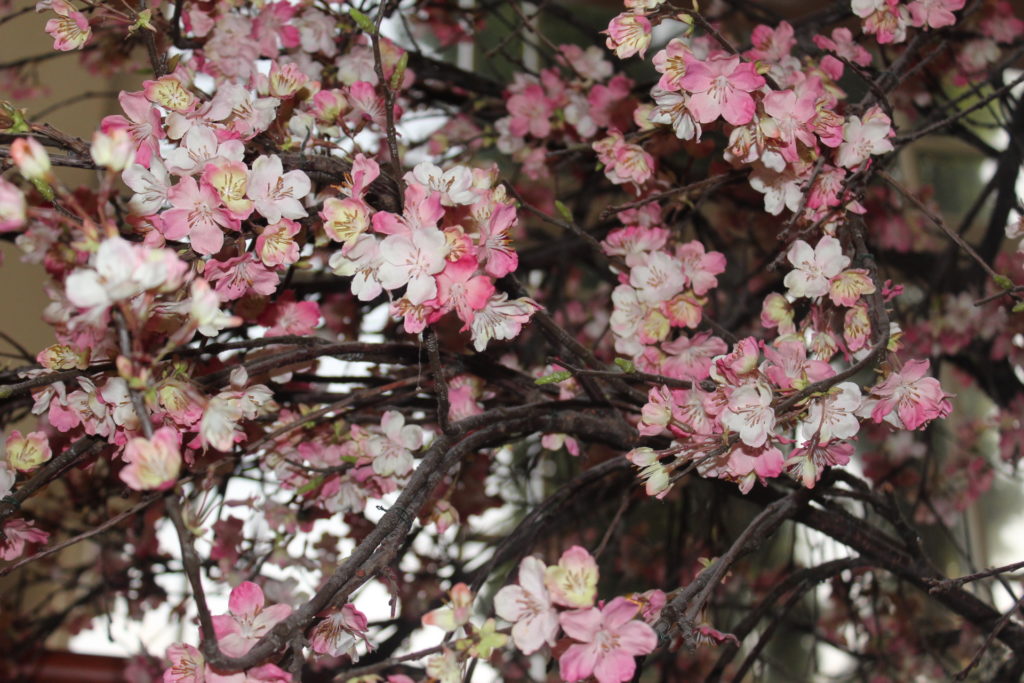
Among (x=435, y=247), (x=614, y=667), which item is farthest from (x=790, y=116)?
(x=614, y=667)

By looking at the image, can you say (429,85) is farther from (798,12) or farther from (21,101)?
(798,12)

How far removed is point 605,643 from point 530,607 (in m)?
0.04

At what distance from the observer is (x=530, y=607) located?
18.2 inches

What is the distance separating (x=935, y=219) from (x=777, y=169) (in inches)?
4.2

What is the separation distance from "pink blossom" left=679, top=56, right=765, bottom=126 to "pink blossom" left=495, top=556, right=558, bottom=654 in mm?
310

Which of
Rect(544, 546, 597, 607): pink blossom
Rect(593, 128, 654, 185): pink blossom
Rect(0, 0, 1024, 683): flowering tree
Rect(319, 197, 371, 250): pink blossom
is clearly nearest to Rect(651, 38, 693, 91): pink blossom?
Rect(0, 0, 1024, 683): flowering tree

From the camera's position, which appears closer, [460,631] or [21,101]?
Result: [460,631]

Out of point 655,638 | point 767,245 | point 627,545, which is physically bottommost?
point 655,638

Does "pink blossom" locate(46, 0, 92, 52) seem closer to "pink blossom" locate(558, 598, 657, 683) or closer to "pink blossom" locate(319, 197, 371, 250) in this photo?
"pink blossom" locate(319, 197, 371, 250)

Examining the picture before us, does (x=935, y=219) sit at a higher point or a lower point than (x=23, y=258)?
lower

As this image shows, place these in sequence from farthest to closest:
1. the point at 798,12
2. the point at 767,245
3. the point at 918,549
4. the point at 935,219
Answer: the point at 798,12
the point at 767,245
the point at 918,549
the point at 935,219

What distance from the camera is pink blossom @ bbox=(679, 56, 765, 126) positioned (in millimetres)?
579

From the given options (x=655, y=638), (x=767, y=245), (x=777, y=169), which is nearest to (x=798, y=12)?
(x=767, y=245)

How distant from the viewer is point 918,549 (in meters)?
0.71
